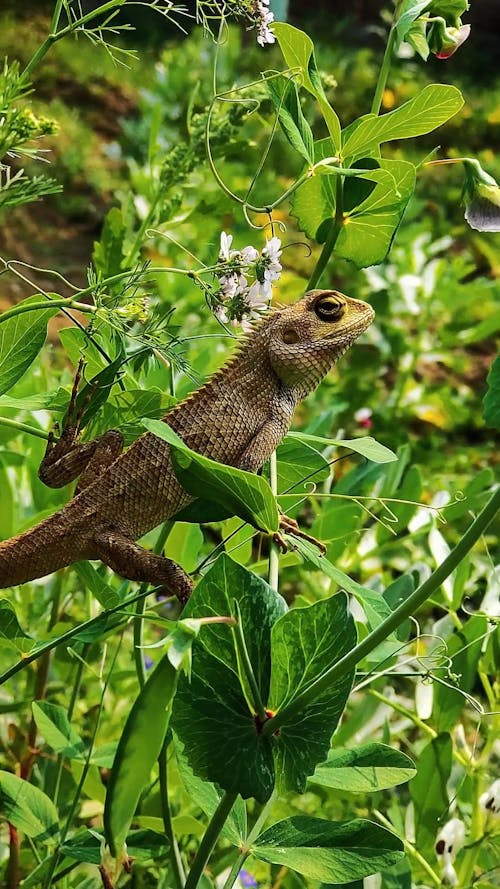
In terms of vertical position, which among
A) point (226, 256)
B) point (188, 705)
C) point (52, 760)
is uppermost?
point (226, 256)

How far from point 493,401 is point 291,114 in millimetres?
343

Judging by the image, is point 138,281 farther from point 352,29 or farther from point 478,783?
point 352,29

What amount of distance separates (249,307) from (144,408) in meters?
0.12

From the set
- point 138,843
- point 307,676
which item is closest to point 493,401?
point 307,676

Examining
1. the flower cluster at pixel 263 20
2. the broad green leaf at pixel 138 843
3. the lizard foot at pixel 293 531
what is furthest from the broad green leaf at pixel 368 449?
the broad green leaf at pixel 138 843

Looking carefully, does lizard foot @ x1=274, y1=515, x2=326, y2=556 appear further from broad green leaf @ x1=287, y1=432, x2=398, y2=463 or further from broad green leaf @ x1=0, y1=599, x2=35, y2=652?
broad green leaf @ x1=0, y1=599, x2=35, y2=652

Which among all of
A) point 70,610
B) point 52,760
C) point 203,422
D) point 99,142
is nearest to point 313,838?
point 203,422

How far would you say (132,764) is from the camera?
0.62 m

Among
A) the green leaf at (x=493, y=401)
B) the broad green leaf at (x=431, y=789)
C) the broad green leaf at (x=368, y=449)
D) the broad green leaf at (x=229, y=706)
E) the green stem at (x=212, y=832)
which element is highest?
the green leaf at (x=493, y=401)

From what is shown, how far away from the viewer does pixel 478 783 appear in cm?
124

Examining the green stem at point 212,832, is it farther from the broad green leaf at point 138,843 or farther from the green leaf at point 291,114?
the green leaf at point 291,114

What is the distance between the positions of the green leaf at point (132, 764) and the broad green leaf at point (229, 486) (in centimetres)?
15

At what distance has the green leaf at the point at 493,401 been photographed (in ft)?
2.17

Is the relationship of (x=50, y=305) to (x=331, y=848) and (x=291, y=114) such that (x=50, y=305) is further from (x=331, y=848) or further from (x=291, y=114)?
(x=331, y=848)
